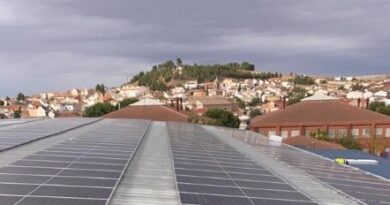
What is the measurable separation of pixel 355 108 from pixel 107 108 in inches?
2161

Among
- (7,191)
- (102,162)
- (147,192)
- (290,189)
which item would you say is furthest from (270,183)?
(7,191)

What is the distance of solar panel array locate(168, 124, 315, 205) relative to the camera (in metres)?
12.3

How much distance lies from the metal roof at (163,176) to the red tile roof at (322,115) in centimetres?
4788

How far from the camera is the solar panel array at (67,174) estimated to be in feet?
35.2

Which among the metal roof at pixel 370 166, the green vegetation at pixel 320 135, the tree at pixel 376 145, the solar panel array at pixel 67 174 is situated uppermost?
the solar panel array at pixel 67 174

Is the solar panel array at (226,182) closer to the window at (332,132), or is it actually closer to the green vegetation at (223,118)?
the window at (332,132)

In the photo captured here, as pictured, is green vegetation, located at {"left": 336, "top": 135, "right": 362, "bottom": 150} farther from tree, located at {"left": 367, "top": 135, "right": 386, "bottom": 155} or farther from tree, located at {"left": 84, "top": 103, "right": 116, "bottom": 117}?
tree, located at {"left": 84, "top": 103, "right": 116, "bottom": 117}

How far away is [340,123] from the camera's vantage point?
2744 inches

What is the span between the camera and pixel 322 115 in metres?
71.4

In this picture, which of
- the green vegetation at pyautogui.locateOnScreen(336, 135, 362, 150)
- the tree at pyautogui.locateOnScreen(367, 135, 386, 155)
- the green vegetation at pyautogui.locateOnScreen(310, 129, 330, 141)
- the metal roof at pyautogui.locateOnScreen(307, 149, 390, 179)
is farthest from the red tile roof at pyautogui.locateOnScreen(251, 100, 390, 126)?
the metal roof at pyautogui.locateOnScreen(307, 149, 390, 179)

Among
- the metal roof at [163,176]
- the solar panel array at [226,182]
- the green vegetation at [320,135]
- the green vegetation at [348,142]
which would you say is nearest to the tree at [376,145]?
the green vegetation at [348,142]

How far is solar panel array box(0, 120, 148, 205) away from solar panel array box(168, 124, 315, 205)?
6.47ft

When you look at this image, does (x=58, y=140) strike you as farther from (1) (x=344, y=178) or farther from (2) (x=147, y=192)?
(1) (x=344, y=178)

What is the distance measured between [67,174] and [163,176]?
2.96m
